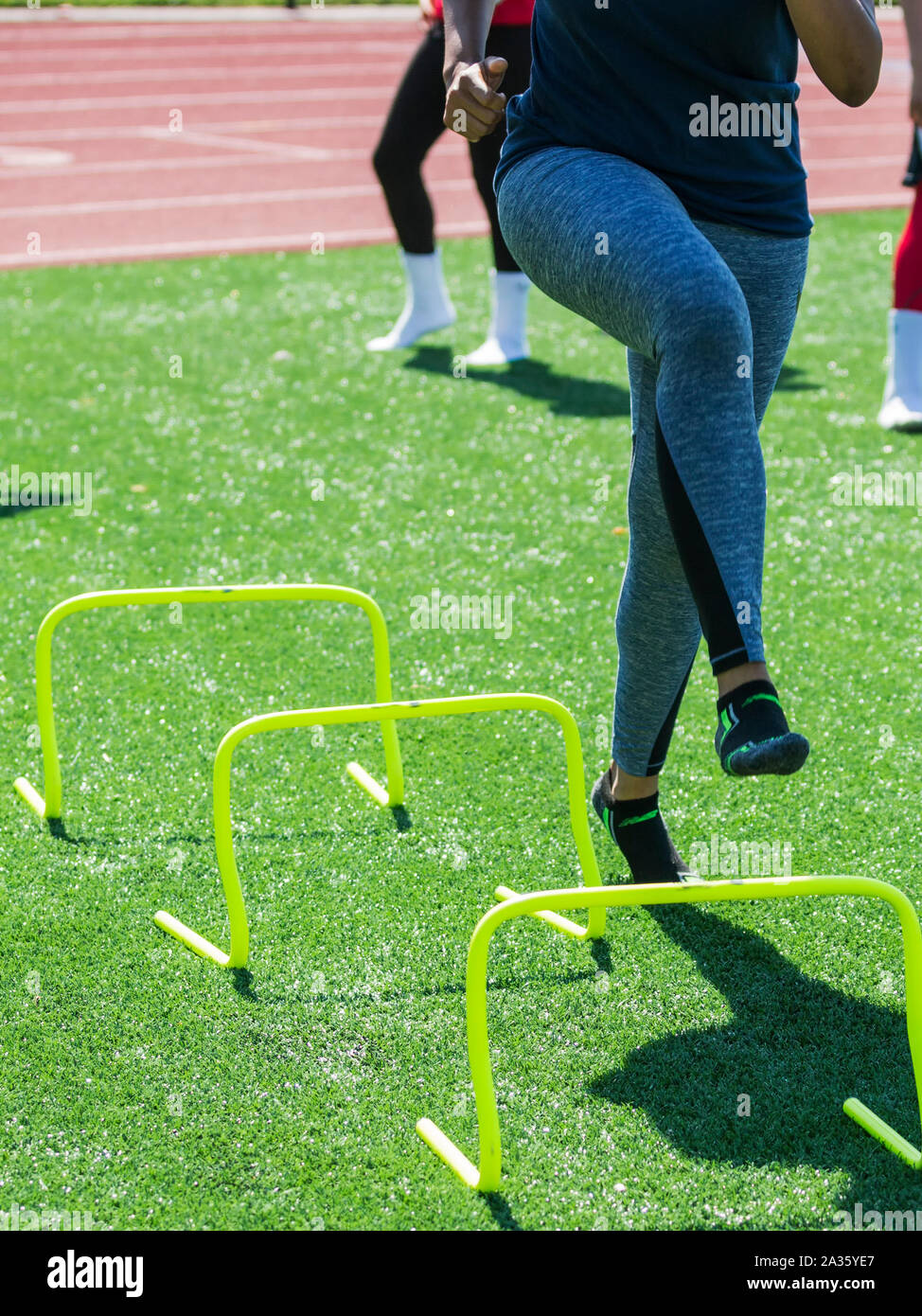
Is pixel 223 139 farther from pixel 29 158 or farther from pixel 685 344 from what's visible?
pixel 685 344

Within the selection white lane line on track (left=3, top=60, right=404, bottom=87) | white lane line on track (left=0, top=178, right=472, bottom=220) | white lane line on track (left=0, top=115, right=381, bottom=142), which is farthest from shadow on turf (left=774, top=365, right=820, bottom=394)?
white lane line on track (left=3, top=60, right=404, bottom=87)

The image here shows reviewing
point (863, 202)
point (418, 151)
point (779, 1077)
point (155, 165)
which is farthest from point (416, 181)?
point (155, 165)

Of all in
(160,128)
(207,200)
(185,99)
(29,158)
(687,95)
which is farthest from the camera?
(185,99)

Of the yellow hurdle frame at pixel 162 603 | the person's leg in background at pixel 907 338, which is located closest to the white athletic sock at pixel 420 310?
the person's leg in background at pixel 907 338

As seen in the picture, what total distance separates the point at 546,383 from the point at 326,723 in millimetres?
4497

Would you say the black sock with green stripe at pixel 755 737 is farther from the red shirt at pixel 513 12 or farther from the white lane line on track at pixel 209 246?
the white lane line on track at pixel 209 246

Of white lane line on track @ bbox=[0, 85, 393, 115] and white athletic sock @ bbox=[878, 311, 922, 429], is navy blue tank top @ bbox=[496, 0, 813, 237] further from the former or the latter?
white lane line on track @ bbox=[0, 85, 393, 115]

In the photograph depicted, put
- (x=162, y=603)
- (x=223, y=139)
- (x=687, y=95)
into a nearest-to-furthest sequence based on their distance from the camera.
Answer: (x=687, y=95)
(x=162, y=603)
(x=223, y=139)

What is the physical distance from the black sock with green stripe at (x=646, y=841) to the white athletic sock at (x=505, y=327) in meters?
4.65

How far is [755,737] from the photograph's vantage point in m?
2.13

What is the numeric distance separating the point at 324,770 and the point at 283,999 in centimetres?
101

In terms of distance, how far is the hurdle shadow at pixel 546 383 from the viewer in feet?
22.2

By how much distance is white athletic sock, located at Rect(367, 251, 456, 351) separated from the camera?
767 centimetres
